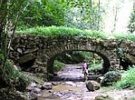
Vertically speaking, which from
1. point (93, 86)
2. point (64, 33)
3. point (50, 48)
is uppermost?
point (64, 33)

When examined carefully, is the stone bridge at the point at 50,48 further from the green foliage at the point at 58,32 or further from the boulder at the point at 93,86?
the boulder at the point at 93,86

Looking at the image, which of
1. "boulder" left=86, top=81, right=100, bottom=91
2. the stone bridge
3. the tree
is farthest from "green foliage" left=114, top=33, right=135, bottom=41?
the tree

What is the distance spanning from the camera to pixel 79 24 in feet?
92.1

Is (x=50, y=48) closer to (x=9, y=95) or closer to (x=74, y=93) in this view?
(x=74, y=93)

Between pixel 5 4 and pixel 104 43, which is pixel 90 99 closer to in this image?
pixel 5 4

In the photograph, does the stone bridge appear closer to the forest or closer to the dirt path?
the forest

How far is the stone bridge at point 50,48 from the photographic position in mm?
17219

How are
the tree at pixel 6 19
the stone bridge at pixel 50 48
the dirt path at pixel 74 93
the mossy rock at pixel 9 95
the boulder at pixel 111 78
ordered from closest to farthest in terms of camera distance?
the tree at pixel 6 19, the mossy rock at pixel 9 95, the dirt path at pixel 74 93, the boulder at pixel 111 78, the stone bridge at pixel 50 48

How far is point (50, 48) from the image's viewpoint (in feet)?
57.4

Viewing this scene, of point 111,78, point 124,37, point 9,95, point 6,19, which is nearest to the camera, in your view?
point 9,95

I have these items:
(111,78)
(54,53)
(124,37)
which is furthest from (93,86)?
(124,37)

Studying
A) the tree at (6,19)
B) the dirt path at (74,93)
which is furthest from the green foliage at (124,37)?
the tree at (6,19)

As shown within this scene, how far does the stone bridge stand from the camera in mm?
17219

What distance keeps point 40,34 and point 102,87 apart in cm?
495
